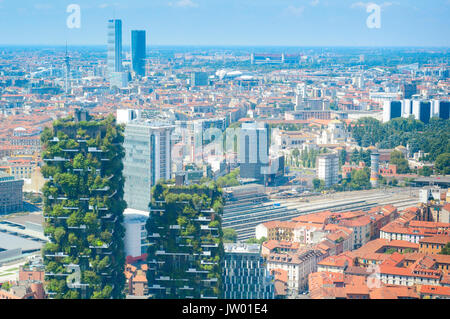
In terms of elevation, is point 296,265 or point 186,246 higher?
point 186,246

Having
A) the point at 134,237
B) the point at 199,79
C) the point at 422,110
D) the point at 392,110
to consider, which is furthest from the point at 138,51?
the point at 199,79

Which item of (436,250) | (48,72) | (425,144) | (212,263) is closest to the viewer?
(212,263)

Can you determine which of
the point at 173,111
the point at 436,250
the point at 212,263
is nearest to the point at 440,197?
the point at 436,250

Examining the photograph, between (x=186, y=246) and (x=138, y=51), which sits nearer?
(x=186, y=246)

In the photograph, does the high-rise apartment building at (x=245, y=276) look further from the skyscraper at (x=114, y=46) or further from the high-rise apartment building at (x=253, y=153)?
the high-rise apartment building at (x=253, y=153)

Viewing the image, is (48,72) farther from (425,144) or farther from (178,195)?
(178,195)

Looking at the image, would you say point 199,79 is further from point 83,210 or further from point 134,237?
point 83,210
